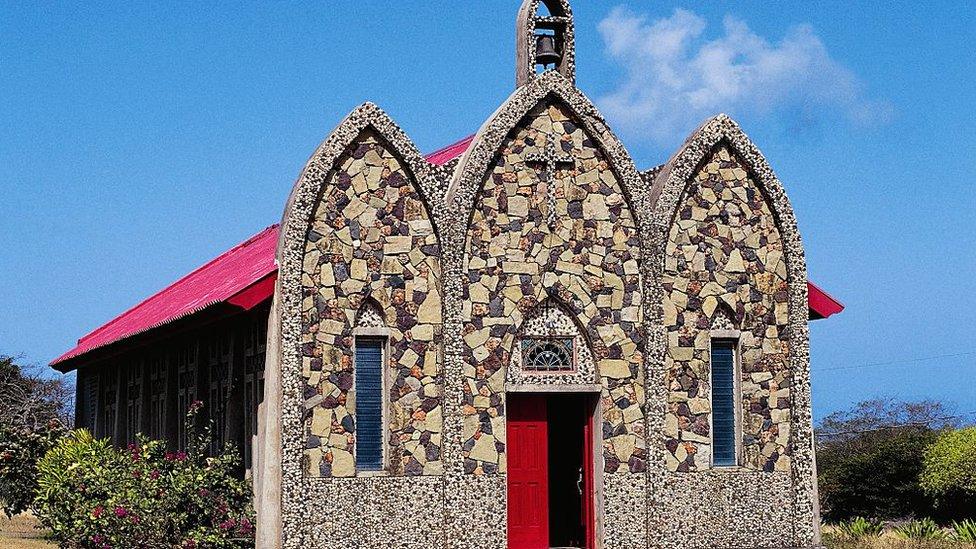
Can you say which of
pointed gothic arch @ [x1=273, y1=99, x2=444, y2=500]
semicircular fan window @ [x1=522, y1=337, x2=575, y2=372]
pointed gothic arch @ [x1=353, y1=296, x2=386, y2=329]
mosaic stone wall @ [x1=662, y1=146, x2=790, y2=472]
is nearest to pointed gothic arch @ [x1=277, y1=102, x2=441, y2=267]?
pointed gothic arch @ [x1=273, y1=99, x2=444, y2=500]

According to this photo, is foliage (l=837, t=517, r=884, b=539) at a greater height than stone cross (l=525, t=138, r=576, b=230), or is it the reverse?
stone cross (l=525, t=138, r=576, b=230)

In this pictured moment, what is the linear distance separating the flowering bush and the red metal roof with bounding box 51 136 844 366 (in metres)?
2.19

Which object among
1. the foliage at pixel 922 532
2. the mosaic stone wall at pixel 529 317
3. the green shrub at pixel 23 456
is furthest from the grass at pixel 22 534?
the foliage at pixel 922 532

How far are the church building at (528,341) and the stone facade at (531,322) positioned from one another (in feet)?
0.10

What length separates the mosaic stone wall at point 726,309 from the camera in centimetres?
1998

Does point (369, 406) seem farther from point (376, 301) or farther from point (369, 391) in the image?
point (376, 301)

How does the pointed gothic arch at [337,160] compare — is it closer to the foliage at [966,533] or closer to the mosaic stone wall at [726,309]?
the mosaic stone wall at [726,309]

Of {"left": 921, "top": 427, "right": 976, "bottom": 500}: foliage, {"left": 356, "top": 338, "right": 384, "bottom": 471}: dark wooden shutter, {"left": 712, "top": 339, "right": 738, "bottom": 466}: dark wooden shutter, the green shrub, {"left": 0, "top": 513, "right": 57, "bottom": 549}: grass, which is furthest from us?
{"left": 921, "top": 427, "right": 976, "bottom": 500}: foliage

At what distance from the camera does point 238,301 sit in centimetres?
1792

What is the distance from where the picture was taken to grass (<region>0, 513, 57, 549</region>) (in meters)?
26.9

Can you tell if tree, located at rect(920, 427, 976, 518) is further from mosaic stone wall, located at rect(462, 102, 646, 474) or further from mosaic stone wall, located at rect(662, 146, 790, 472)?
mosaic stone wall, located at rect(462, 102, 646, 474)

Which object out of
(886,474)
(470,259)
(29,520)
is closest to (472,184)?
(470,259)

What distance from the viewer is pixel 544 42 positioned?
20.5m

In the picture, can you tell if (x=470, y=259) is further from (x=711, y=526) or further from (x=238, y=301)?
(x=711, y=526)
